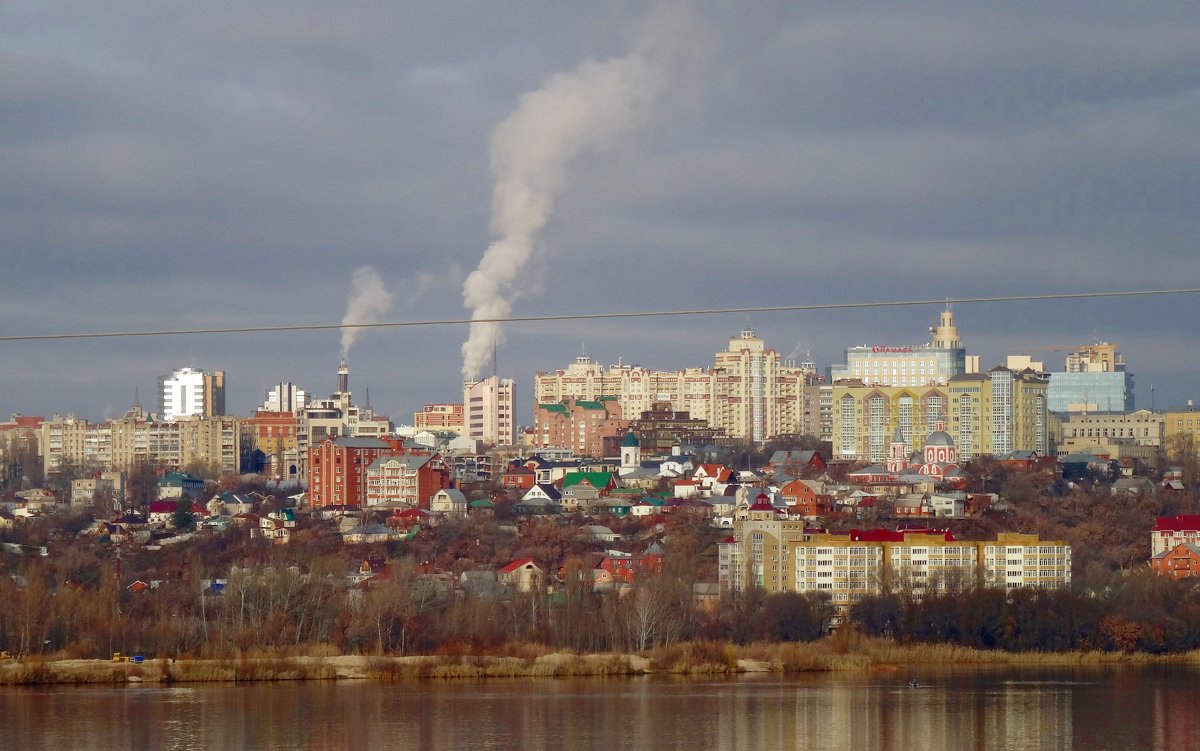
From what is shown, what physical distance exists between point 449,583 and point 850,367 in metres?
53.7

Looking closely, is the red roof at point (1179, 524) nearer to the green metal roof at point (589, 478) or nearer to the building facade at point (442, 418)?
the green metal roof at point (589, 478)

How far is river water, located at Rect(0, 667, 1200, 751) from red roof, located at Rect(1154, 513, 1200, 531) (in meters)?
11.0

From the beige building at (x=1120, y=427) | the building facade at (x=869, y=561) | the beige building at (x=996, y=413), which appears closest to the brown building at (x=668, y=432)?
the beige building at (x=996, y=413)

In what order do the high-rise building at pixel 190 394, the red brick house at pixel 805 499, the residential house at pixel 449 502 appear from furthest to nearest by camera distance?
the high-rise building at pixel 190 394 → the residential house at pixel 449 502 → the red brick house at pixel 805 499

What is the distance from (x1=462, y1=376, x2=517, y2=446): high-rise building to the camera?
74875 millimetres

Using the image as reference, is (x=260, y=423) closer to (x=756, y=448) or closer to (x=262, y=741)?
(x=756, y=448)

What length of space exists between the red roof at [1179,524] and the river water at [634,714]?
1101 cm

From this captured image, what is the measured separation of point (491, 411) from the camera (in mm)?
74625

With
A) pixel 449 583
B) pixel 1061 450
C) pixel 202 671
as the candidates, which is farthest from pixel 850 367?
pixel 202 671

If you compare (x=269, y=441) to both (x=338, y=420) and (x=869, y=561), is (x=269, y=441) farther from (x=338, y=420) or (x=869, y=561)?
(x=869, y=561)

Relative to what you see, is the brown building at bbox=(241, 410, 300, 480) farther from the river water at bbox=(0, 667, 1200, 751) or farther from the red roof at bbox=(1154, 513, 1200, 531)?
the river water at bbox=(0, 667, 1200, 751)

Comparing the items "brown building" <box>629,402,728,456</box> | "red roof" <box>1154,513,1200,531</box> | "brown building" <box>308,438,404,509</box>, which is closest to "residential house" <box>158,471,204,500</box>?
"brown building" <box>308,438,404,509</box>

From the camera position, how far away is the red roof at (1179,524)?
37.2 meters

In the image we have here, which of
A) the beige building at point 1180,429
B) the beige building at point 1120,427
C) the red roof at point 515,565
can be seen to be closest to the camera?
the red roof at point 515,565
